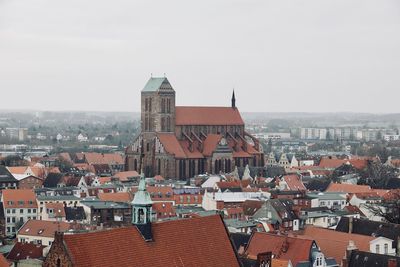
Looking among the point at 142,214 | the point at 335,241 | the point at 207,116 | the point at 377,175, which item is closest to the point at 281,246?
the point at 335,241

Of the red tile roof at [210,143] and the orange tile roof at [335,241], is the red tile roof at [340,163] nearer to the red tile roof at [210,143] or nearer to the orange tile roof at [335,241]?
the red tile roof at [210,143]

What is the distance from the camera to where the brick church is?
126062 mm

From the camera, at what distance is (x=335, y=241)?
188ft

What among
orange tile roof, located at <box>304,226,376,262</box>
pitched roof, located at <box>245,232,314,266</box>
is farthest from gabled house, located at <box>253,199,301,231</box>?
pitched roof, located at <box>245,232,314,266</box>

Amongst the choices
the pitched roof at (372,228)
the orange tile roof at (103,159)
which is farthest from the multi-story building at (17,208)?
the orange tile roof at (103,159)

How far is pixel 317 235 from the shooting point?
5994 cm

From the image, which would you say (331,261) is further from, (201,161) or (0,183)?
(201,161)

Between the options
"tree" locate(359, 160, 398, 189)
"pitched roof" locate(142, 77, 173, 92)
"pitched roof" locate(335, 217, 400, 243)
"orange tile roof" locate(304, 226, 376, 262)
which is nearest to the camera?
"orange tile roof" locate(304, 226, 376, 262)

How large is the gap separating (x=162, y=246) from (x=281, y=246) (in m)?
16.6

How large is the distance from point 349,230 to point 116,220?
2194 cm

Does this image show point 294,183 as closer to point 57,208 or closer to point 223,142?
point 223,142

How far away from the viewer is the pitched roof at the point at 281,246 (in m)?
50.9

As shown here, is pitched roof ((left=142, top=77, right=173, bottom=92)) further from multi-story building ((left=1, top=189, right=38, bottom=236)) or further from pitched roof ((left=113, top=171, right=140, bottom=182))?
multi-story building ((left=1, top=189, right=38, bottom=236))

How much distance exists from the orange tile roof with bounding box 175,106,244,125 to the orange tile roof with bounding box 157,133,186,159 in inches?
144
